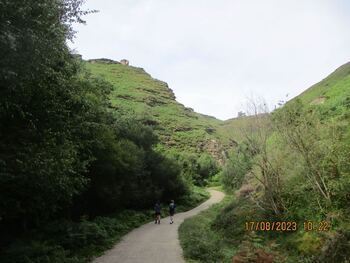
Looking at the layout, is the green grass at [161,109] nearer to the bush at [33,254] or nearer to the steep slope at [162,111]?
the steep slope at [162,111]

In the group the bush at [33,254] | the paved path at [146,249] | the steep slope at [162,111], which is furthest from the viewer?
the steep slope at [162,111]

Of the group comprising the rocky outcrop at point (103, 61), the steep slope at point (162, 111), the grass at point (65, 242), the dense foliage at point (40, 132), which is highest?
the rocky outcrop at point (103, 61)

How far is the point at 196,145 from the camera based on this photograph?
110 meters

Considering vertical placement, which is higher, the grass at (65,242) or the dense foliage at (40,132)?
the dense foliage at (40,132)

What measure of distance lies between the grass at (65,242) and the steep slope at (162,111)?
217ft

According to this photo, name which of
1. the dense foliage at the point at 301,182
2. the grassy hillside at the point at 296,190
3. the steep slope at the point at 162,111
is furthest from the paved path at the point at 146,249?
the steep slope at the point at 162,111

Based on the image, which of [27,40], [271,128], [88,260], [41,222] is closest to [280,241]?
[271,128]

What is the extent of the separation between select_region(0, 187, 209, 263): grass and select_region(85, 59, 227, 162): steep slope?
6599 centimetres

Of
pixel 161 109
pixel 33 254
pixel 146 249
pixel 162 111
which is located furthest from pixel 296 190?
pixel 161 109

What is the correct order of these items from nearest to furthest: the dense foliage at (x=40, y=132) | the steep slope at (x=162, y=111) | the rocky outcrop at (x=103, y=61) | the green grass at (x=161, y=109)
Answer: the dense foliage at (x=40, y=132) → the green grass at (x=161, y=109) → the steep slope at (x=162, y=111) → the rocky outcrop at (x=103, y=61)
